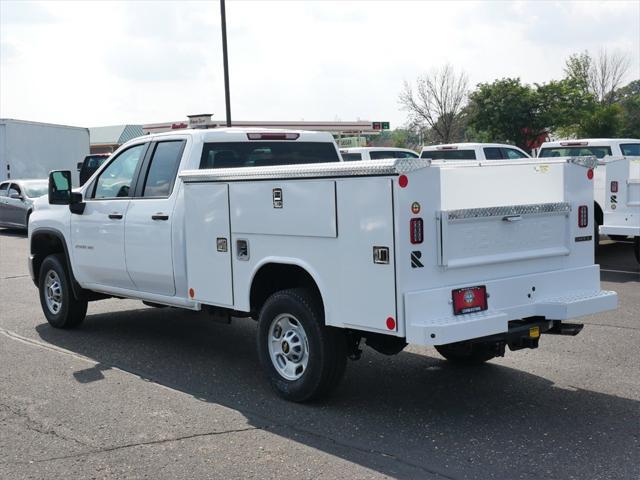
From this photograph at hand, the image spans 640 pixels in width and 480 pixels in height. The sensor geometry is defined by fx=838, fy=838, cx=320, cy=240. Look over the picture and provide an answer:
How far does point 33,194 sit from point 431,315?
66.2 feet

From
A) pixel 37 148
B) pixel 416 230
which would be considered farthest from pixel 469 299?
pixel 37 148

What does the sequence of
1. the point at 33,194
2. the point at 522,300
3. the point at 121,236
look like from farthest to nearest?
the point at 33,194 → the point at 121,236 → the point at 522,300

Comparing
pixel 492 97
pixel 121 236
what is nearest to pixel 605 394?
pixel 121 236

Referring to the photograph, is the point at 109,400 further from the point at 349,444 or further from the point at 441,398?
the point at 441,398

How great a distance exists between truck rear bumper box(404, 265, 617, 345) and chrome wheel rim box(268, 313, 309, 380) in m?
1.11

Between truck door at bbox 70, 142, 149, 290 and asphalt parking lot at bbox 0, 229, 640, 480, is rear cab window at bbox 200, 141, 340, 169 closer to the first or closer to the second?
truck door at bbox 70, 142, 149, 290

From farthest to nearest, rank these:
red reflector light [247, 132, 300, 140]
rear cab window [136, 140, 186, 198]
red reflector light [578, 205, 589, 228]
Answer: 1. red reflector light [247, 132, 300, 140]
2. rear cab window [136, 140, 186, 198]
3. red reflector light [578, 205, 589, 228]

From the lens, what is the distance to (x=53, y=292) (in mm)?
9547

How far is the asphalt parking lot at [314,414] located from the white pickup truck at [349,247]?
45cm

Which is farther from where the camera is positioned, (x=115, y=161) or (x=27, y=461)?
(x=115, y=161)

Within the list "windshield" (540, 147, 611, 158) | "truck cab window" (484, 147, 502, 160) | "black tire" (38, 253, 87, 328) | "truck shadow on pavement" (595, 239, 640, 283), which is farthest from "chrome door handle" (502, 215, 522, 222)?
"truck cab window" (484, 147, 502, 160)

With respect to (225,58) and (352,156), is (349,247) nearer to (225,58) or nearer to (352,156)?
(352,156)

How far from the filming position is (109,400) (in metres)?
6.62

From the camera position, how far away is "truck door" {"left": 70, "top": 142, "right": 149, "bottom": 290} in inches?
327
